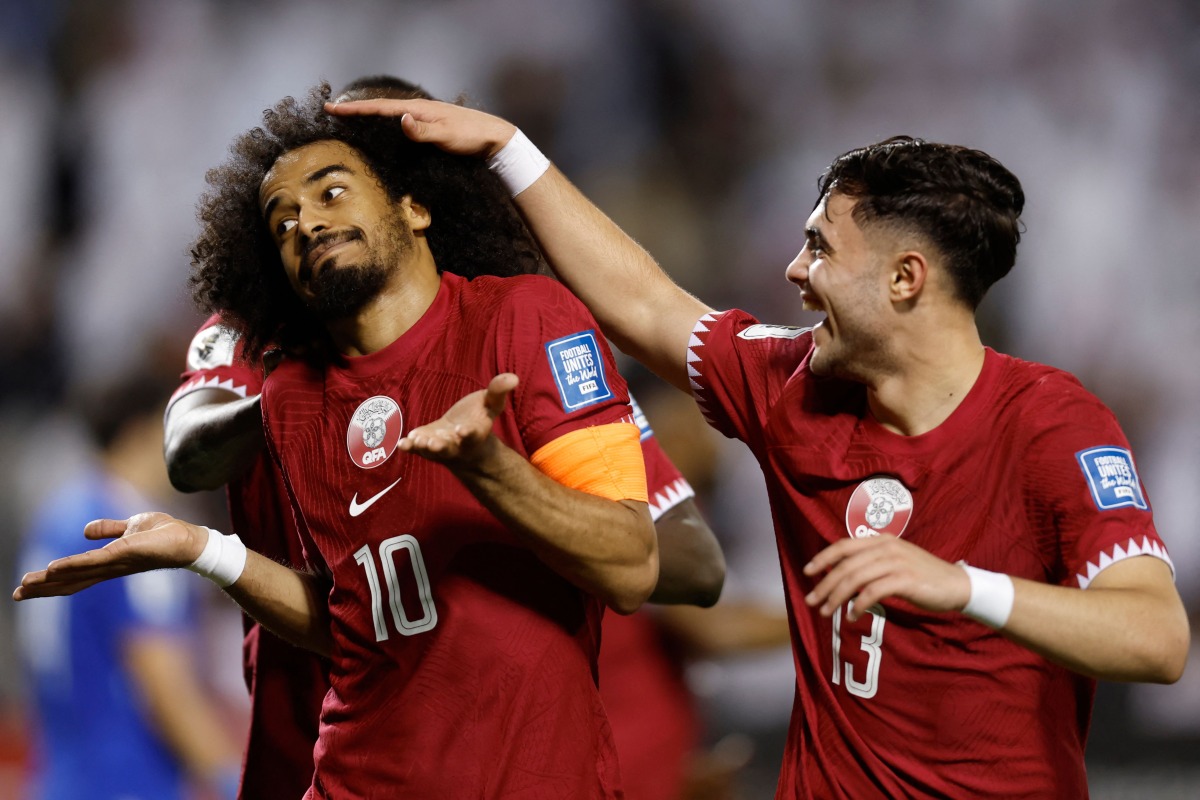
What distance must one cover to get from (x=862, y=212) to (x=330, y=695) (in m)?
1.45

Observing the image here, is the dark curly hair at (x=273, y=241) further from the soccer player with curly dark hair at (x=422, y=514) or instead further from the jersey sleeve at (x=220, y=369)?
the jersey sleeve at (x=220, y=369)

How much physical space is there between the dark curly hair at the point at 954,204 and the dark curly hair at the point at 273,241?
799mm

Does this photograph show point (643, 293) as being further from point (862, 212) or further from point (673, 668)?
point (673, 668)

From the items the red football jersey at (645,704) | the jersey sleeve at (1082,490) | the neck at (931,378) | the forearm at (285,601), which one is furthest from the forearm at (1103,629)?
the red football jersey at (645,704)

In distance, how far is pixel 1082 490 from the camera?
241 centimetres

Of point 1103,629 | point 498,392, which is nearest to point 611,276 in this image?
point 498,392

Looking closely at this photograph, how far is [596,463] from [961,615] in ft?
2.66

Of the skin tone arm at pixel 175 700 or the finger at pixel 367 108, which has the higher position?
the finger at pixel 367 108

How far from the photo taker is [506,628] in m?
2.30

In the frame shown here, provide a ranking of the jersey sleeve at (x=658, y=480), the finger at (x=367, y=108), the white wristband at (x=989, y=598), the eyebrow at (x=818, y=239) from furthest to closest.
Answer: the jersey sleeve at (x=658, y=480) → the eyebrow at (x=818, y=239) → the finger at (x=367, y=108) → the white wristband at (x=989, y=598)

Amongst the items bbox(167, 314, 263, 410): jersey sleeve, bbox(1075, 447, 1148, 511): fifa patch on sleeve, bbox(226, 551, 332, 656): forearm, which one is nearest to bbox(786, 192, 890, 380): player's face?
bbox(1075, 447, 1148, 511): fifa patch on sleeve

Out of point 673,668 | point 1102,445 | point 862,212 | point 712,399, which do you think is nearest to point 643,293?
point 712,399

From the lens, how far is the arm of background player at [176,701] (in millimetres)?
4504

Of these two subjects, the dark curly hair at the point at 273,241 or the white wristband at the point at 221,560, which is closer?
the white wristband at the point at 221,560
